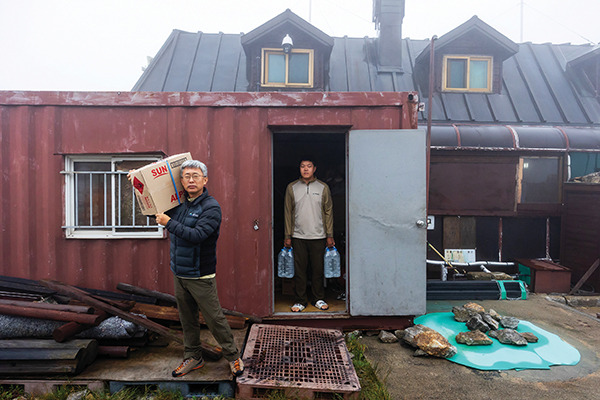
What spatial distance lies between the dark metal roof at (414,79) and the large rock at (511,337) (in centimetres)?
520

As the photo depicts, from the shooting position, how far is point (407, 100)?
392 centimetres

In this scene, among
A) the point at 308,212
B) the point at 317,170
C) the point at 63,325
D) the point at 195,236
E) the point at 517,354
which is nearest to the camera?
the point at 195,236

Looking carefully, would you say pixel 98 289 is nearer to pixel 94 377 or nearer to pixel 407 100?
pixel 94 377

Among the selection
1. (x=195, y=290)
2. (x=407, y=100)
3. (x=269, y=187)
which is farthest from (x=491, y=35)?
(x=195, y=290)

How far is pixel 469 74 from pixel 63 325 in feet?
31.8

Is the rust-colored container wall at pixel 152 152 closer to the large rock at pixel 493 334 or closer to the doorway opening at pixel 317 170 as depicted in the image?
the doorway opening at pixel 317 170

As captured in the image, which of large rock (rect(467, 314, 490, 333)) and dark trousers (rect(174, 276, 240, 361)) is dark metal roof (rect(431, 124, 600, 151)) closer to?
large rock (rect(467, 314, 490, 333))

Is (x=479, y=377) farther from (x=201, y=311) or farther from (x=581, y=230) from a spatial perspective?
(x=581, y=230)

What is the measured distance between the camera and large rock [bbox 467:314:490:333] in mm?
3900

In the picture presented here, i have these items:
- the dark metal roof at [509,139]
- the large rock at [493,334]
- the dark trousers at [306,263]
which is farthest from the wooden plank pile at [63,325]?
the dark metal roof at [509,139]

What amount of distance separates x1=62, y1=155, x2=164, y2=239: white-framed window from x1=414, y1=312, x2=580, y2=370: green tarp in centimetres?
380

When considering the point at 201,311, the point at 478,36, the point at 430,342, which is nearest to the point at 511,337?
the point at 430,342

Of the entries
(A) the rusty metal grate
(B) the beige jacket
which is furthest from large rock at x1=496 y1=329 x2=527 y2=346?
(B) the beige jacket

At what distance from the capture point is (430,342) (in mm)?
3494
